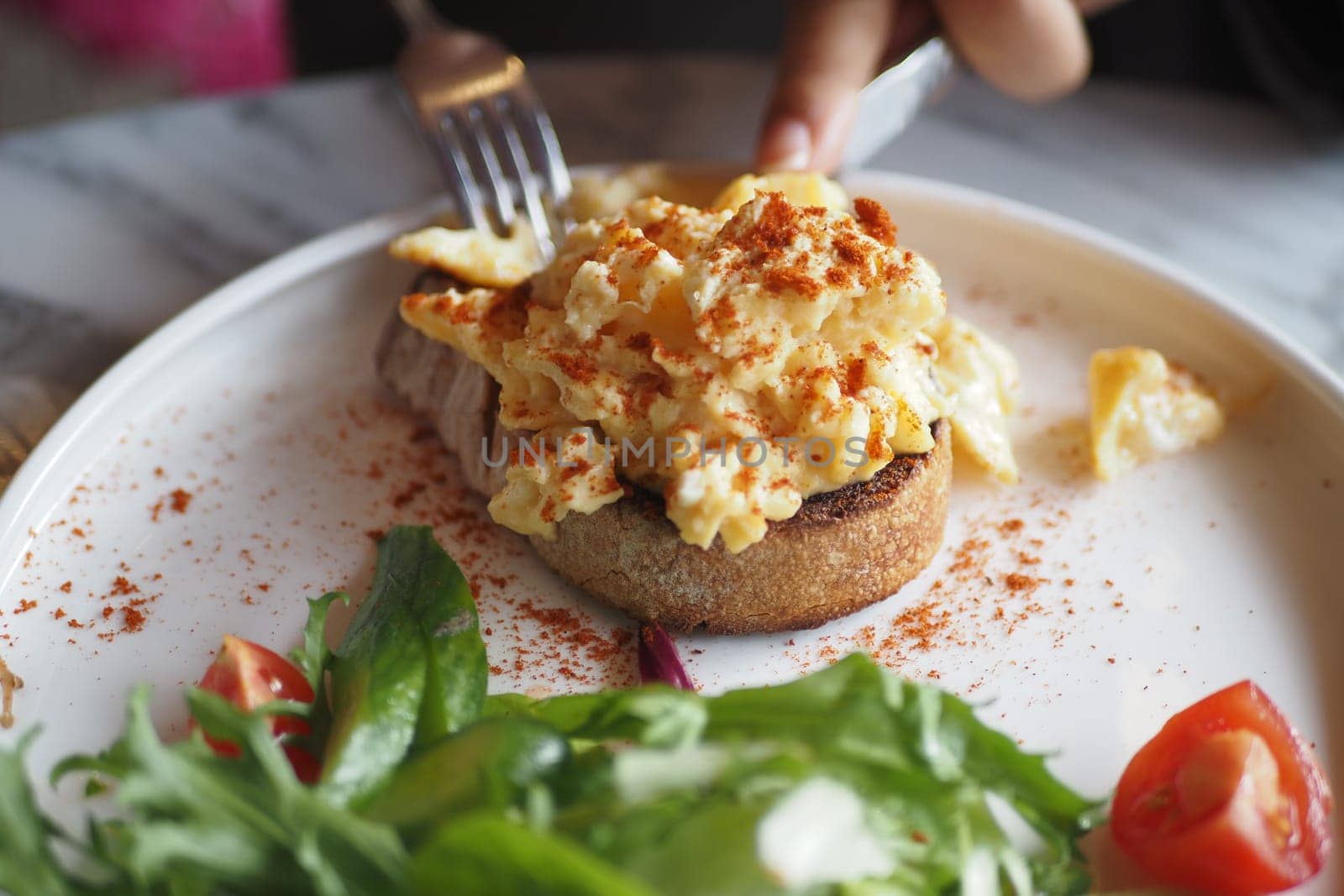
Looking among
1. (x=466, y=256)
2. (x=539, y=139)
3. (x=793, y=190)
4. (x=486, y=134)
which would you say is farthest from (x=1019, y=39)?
(x=466, y=256)

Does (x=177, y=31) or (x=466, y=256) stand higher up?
(x=466, y=256)

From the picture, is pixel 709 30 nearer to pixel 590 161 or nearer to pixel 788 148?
pixel 590 161

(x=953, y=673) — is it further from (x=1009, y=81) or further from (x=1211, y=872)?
(x=1009, y=81)

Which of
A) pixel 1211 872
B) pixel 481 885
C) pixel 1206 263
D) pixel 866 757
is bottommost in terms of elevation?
pixel 1206 263

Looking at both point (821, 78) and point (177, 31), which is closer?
point (821, 78)

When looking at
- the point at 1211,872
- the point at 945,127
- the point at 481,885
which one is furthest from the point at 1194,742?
the point at 945,127

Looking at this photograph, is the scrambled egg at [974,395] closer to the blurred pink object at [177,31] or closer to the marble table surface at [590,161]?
the marble table surface at [590,161]

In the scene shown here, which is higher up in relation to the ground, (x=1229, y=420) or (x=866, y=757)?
(x=866, y=757)

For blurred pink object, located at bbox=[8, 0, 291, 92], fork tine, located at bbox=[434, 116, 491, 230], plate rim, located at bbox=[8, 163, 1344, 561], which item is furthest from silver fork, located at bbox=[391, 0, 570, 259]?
blurred pink object, located at bbox=[8, 0, 291, 92]
